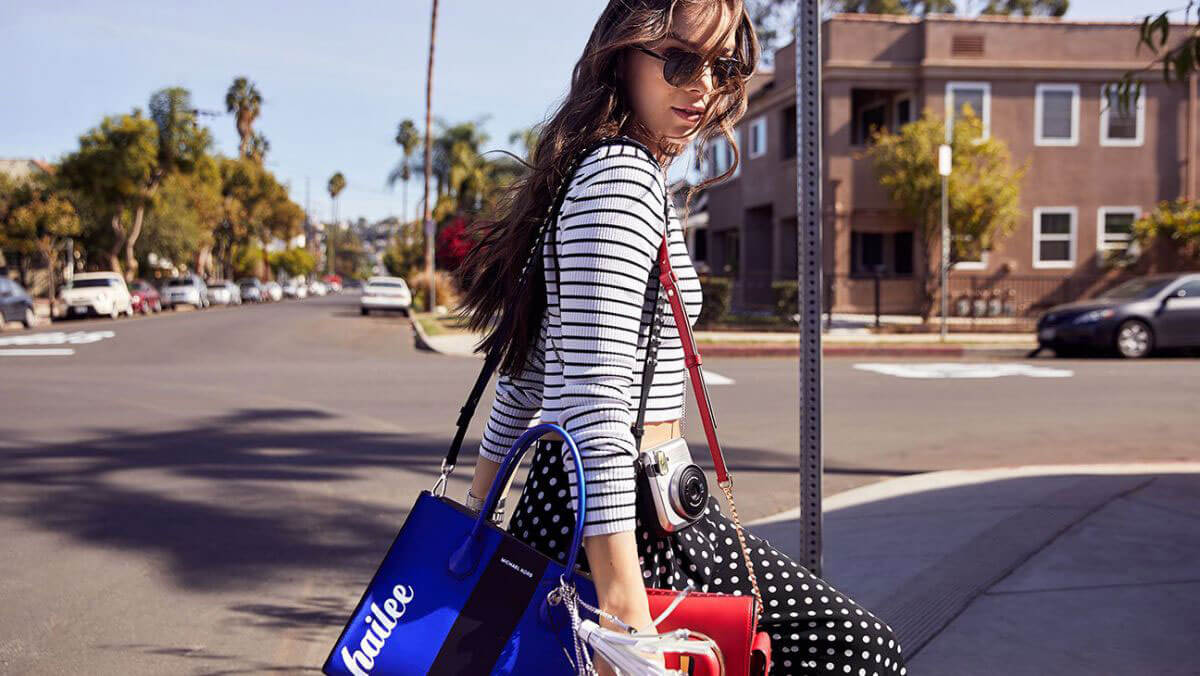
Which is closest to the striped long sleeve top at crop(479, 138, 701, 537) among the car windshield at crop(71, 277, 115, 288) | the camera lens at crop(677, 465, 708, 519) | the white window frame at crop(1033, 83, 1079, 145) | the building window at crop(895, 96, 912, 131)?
the camera lens at crop(677, 465, 708, 519)

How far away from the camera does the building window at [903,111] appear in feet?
87.3

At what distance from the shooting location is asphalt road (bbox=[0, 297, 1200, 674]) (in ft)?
13.9

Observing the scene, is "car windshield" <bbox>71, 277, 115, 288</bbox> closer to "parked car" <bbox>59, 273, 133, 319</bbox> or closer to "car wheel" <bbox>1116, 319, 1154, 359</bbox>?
"parked car" <bbox>59, 273, 133, 319</bbox>

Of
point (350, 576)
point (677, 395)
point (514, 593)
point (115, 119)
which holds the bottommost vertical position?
point (350, 576)

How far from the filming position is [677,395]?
1.80 metres

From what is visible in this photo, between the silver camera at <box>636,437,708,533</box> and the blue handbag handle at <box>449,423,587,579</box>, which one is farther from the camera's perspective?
the silver camera at <box>636,437,708,533</box>

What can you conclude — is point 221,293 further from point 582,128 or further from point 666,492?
point 666,492

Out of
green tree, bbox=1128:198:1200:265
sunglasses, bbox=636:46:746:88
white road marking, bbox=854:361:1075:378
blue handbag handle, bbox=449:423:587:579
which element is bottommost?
white road marking, bbox=854:361:1075:378

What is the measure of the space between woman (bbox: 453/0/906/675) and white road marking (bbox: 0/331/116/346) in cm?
2029

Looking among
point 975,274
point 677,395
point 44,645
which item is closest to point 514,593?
point 677,395

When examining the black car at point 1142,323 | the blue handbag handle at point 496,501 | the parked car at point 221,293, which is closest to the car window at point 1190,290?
the black car at point 1142,323

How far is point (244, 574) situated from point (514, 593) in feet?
12.0

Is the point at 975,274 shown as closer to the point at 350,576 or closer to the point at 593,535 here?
the point at 350,576

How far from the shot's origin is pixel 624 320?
1.61m
